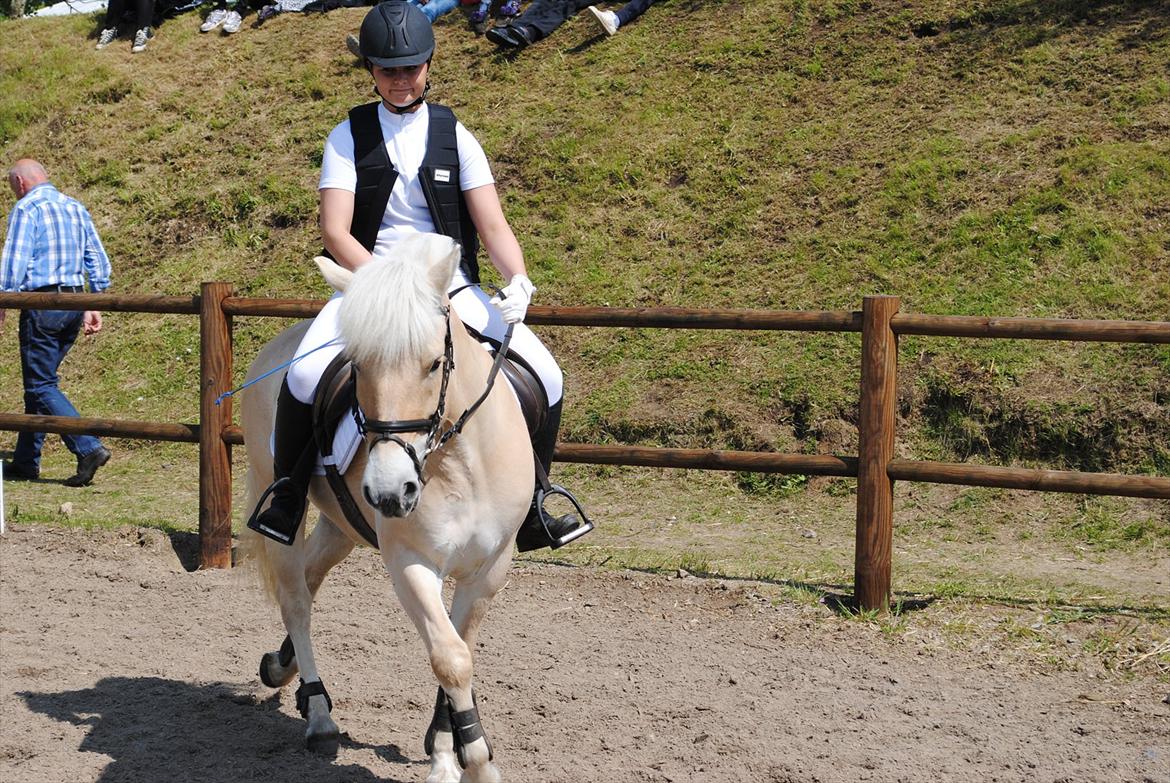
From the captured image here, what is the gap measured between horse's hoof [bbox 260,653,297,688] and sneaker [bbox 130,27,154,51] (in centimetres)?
1201

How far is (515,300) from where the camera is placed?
3.74 meters

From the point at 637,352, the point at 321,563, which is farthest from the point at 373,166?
the point at 637,352

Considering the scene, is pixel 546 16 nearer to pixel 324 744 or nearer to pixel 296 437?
pixel 296 437

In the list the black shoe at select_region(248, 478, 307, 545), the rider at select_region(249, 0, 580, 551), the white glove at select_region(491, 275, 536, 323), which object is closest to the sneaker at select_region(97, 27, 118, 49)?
the rider at select_region(249, 0, 580, 551)

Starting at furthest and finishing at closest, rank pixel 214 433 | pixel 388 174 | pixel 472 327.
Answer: pixel 214 433, pixel 388 174, pixel 472 327

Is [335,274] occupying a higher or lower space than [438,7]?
higher

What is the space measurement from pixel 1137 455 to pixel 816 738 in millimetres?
4278

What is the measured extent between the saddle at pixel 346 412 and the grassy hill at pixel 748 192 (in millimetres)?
4342

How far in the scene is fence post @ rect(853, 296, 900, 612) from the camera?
5.56 metres

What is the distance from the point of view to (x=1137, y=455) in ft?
24.6

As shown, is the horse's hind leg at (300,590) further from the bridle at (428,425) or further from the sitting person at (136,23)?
the sitting person at (136,23)

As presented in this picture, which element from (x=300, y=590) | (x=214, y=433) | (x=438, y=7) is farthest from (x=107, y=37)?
(x=300, y=590)

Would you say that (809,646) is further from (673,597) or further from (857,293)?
(857,293)

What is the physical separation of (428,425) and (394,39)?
1.49 meters
